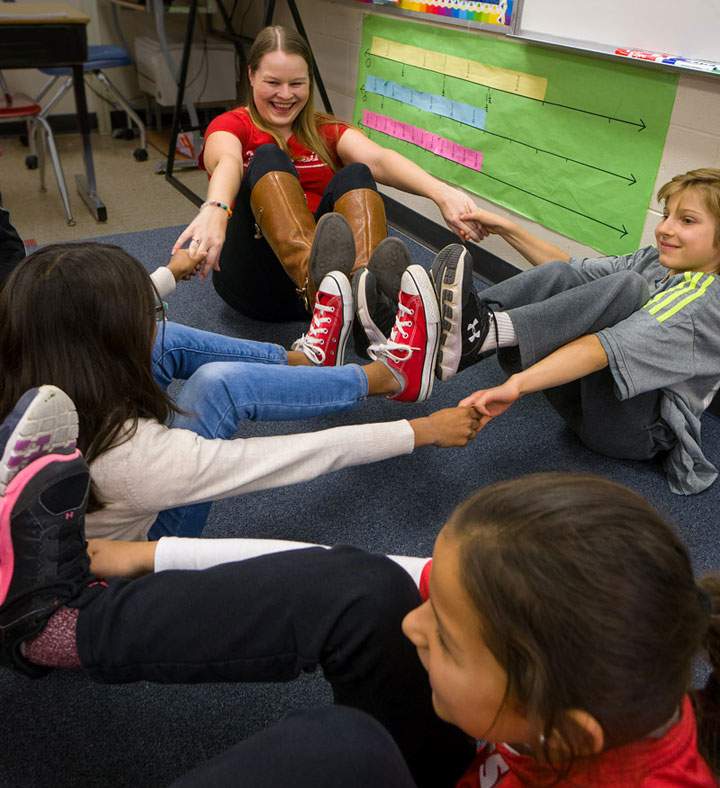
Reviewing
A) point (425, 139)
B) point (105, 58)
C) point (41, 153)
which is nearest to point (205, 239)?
point (425, 139)

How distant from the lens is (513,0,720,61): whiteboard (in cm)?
169

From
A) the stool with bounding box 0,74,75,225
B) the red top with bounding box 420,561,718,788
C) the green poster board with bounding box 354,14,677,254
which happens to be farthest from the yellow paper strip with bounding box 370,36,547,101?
the red top with bounding box 420,561,718,788

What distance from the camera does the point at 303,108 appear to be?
2.09m

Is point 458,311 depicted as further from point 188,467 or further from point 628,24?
point 628,24

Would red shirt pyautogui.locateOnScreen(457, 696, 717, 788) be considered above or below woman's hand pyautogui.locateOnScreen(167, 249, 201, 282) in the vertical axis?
below

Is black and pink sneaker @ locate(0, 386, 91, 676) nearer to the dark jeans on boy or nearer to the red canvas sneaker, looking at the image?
the red canvas sneaker

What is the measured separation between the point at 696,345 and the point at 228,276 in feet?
4.29

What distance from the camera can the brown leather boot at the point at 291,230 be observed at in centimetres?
169

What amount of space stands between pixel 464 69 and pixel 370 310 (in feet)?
4.44

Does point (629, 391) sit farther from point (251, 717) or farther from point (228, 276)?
point (228, 276)

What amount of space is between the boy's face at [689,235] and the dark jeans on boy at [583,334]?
8cm

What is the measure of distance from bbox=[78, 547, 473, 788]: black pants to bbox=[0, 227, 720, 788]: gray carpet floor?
266 millimetres

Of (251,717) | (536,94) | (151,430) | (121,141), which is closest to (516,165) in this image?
(536,94)

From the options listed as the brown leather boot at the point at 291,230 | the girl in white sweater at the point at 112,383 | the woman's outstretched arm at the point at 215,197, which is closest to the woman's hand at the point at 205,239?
the woman's outstretched arm at the point at 215,197
